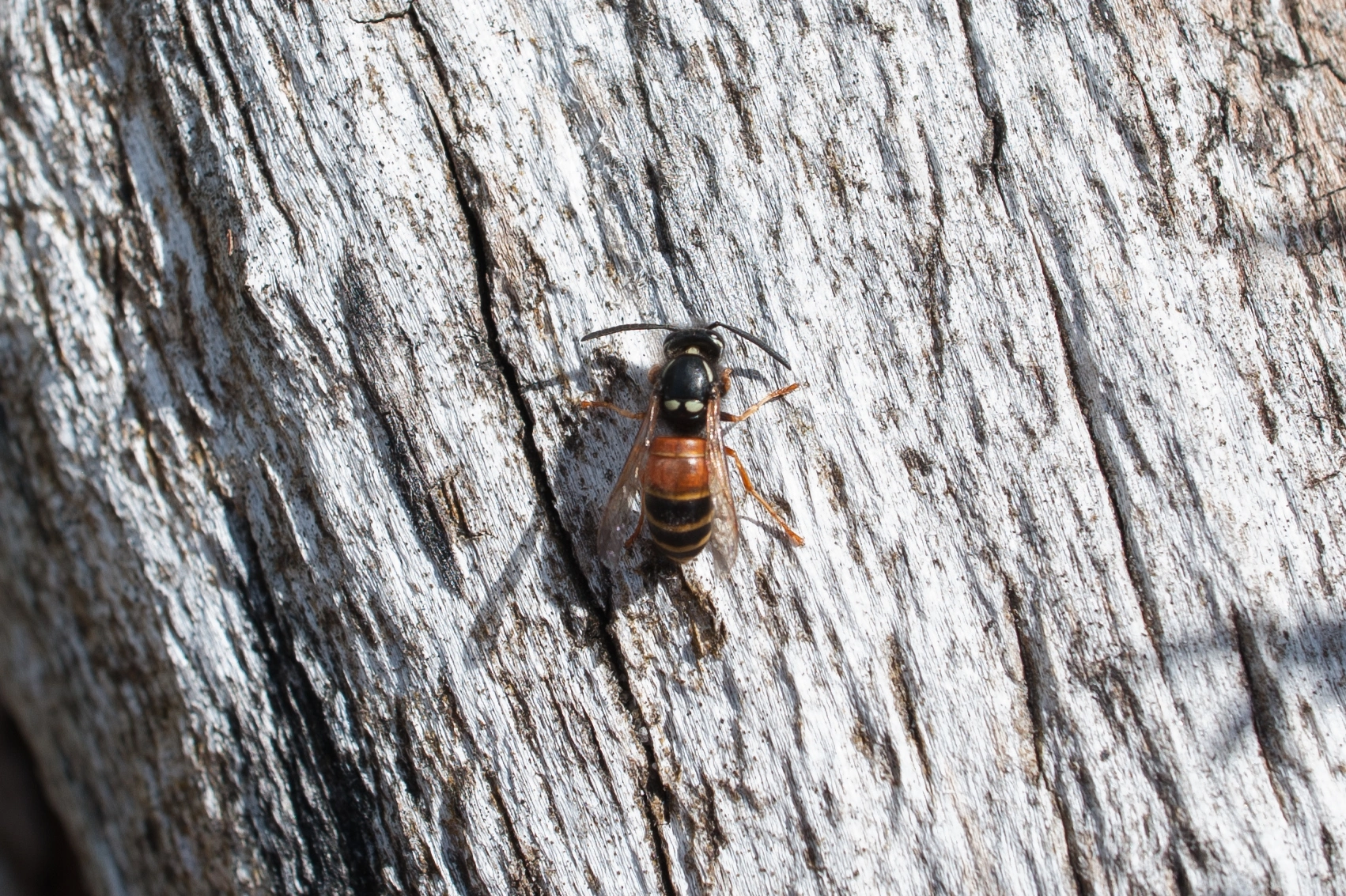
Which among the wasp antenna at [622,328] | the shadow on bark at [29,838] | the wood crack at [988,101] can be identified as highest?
the wood crack at [988,101]

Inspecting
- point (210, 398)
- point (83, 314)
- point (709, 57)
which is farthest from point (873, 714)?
point (83, 314)

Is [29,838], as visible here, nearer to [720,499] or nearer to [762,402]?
[720,499]

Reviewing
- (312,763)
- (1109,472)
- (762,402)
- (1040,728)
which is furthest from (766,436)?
(312,763)

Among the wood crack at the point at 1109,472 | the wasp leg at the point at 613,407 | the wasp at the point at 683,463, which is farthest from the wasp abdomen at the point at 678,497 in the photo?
the wood crack at the point at 1109,472

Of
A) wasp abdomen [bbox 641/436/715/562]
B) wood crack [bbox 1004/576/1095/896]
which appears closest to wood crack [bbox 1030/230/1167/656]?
wood crack [bbox 1004/576/1095/896]

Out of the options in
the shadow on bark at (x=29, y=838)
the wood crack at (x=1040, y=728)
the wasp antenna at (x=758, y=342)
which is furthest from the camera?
the shadow on bark at (x=29, y=838)

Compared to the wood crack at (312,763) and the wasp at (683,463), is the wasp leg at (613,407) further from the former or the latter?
the wood crack at (312,763)

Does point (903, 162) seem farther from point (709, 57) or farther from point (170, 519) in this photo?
point (170, 519)

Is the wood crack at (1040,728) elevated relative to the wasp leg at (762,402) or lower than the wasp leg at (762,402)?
lower
